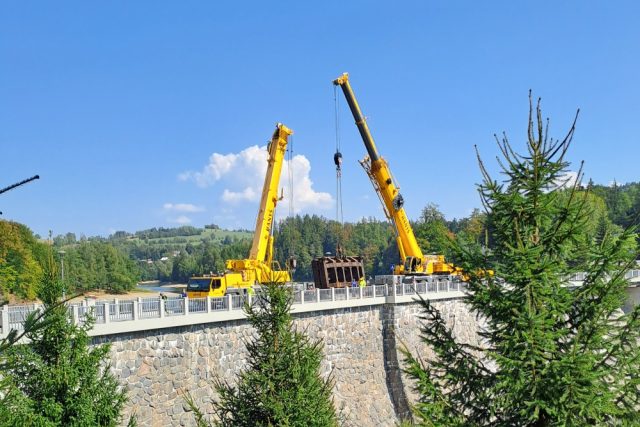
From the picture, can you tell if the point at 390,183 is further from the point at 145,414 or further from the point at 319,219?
the point at 319,219

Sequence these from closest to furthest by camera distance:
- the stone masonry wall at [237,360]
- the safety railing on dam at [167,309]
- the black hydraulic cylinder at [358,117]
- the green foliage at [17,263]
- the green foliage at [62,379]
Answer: the green foliage at [62,379], the safety railing on dam at [167,309], the stone masonry wall at [237,360], the black hydraulic cylinder at [358,117], the green foliage at [17,263]

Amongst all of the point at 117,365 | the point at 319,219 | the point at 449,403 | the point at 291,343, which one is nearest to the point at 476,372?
the point at 449,403

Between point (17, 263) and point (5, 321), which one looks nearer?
point (5, 321)

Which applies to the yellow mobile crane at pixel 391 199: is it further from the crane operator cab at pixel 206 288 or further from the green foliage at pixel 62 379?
the green foliage at pixel 62 379

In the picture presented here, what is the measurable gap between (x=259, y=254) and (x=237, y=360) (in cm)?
637

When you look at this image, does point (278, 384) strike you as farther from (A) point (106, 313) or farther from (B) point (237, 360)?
(B) point (237, 360)

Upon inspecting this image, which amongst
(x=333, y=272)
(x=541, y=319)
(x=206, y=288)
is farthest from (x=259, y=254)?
(x=541, y=319)

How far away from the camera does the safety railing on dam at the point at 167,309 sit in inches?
593

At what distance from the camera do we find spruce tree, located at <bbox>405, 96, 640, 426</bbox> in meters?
6.91

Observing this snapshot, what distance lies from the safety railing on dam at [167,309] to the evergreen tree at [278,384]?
2.35 ft

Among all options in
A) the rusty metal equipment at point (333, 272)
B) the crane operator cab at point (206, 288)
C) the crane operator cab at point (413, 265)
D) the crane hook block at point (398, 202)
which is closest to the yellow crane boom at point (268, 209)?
the crane operator cab at point (206, 288)

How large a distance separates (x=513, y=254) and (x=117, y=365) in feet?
42.3

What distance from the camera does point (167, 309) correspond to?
18.6 meters

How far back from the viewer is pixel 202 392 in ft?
63.1
